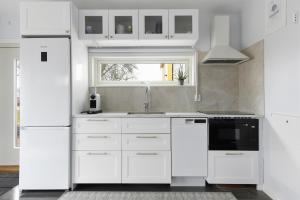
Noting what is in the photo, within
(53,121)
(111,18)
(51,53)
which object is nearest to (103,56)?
(111,18)

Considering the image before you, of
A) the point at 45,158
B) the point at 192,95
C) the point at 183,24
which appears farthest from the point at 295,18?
the point at 45,158

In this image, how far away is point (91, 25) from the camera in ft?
9.95

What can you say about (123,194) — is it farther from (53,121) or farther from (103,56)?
(103,56)

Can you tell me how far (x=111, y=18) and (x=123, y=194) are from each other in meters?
2.16

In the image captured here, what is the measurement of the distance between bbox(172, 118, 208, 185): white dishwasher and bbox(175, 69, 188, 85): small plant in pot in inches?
34.0

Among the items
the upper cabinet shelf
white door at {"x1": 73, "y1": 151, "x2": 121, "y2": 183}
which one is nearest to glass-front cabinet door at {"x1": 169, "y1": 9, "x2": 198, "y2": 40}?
the upper cabinet shelf

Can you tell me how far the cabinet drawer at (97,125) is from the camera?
2805mm

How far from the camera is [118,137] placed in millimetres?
2814

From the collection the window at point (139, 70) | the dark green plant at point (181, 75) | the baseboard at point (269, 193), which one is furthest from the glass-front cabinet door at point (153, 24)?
the baseboard at point (269, 193)

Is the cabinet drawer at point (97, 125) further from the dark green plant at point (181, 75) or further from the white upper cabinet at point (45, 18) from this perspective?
the dark green plant at point (181, 75)

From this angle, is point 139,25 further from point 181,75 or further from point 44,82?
point 44,82

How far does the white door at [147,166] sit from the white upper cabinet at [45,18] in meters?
1.66

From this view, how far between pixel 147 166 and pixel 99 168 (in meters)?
0.58

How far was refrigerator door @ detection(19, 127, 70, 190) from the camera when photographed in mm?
Answer: 2711
